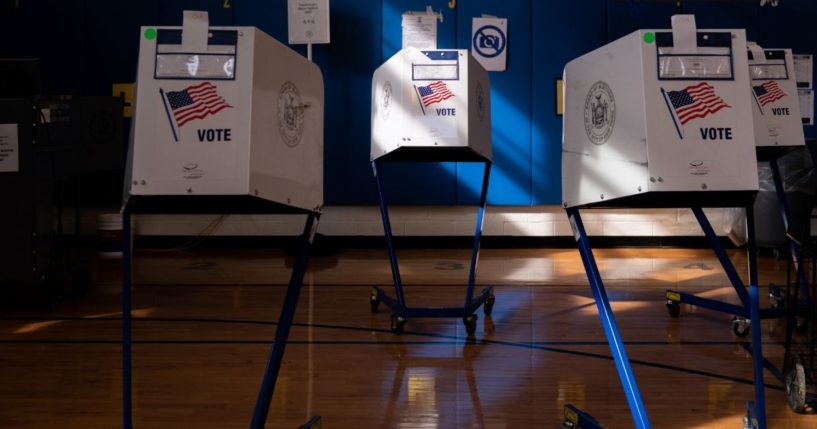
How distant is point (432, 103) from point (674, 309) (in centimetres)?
159

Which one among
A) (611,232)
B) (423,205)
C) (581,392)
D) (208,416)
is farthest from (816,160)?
(423,205)

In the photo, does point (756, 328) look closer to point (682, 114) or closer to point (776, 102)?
point (682, 114)

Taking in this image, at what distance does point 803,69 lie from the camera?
14.0 feet

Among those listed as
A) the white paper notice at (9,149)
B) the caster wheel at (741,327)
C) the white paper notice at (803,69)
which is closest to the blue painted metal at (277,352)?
the caster wheel at (741,327)

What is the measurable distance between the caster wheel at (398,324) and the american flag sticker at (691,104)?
6.25ft

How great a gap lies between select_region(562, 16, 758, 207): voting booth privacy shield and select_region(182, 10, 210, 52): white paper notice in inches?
37.7

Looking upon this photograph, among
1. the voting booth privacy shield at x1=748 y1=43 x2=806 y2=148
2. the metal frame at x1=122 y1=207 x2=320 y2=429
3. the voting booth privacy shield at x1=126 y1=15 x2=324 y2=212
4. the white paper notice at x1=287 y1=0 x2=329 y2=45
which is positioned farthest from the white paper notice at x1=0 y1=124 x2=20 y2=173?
the voting booth privacy shield at x1=748 y1=43 x2=806 y2=148

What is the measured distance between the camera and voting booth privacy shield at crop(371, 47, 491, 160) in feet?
10.9

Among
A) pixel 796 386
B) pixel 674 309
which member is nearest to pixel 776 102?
pixel 674 309

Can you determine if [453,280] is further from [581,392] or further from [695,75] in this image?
[695,75]

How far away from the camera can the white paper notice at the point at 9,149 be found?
3982 millimetres

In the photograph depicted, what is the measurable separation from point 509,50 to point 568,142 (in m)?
4.52

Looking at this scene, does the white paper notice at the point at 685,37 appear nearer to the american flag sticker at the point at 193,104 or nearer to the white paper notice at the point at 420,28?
the american flag sticker at the point at 193,104

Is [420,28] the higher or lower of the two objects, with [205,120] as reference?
higher
